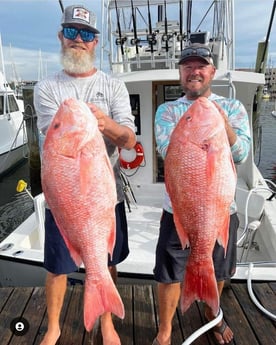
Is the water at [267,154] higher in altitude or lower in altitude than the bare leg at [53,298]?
lower

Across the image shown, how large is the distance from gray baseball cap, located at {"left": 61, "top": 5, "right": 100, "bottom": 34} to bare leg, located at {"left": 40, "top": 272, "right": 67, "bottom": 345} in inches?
62.2

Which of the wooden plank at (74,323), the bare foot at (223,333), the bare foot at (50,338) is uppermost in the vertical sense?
the bare foot at (50,338)

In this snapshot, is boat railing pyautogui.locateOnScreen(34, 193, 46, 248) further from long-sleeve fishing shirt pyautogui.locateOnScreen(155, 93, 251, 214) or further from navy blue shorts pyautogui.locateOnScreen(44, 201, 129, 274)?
long-sleeve fishing shirt pyautogui.locateOnScreen(155, 93, 251, 214)

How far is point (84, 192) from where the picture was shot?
1579 millimetres

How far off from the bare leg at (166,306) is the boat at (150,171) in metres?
1.29

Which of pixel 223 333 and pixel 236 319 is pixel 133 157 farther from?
pixel 223 333

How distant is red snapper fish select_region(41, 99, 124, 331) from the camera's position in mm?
1537

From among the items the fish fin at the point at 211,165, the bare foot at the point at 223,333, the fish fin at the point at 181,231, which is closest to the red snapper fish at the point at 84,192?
the fish fin at the point at 181,231

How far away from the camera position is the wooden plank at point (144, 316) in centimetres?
262

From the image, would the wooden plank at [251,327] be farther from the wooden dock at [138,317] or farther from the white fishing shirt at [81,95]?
the white fishing shirt at [81,95]

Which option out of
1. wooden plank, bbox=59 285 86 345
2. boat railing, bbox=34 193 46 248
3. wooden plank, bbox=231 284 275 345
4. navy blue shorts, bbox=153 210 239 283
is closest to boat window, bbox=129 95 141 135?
boat railing, bbox=34 193 46 248

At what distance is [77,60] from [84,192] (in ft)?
2.83

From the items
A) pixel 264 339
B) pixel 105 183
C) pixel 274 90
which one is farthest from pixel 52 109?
pixel 274 90

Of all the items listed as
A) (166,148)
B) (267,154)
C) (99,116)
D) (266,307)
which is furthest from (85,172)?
(267,154)
